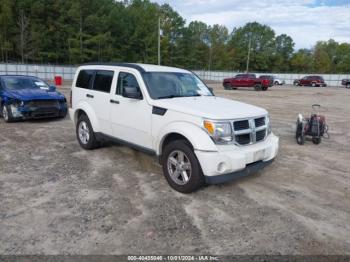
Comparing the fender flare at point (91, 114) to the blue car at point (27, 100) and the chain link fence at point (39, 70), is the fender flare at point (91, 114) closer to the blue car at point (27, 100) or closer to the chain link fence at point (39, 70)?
the blue car at point (27, 100)

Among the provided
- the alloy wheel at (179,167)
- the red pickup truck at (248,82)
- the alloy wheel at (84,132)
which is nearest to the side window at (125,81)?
the alloy wheel at (84,132)

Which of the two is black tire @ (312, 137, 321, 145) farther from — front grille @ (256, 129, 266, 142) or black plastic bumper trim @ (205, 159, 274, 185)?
black plastic bumper trim @ (205, 159, 274, 185)

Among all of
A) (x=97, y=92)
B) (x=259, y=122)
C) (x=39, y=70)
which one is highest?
(x=39, y=70)

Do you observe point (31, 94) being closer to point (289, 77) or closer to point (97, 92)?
point (97, 92)

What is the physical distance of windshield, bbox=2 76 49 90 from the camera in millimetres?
9656

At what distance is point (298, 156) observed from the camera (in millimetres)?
6293

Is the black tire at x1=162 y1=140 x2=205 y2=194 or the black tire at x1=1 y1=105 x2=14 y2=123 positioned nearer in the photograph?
the black tire at x1=162 y1=140 x2=205 y2=194

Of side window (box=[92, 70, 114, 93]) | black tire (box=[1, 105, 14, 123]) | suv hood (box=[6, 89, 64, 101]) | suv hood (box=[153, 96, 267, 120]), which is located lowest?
black tire (box=[1, 105, 14, 123])

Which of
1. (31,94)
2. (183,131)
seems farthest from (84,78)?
(31,94)

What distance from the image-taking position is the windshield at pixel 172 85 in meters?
4.89

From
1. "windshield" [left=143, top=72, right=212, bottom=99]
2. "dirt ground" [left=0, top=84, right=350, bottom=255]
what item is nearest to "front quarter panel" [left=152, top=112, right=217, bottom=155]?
"windshield" [left=143, top=72, right=212, bottom=99]

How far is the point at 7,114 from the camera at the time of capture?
9.05 meters

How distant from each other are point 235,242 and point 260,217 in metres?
0.70

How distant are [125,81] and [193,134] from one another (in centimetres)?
196
